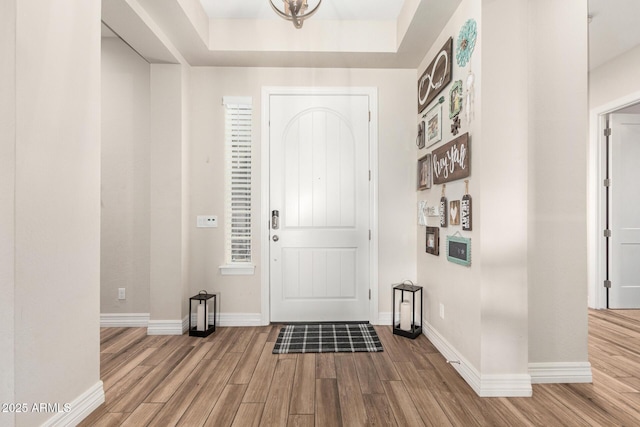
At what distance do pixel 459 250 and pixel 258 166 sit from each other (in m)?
1.97

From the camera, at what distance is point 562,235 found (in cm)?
210

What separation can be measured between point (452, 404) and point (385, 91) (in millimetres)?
2684

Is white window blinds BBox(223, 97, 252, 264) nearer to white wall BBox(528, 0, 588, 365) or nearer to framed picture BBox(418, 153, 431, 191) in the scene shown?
framed picture BBox(418, 153, 431, 191)

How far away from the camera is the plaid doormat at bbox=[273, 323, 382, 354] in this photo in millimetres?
2611

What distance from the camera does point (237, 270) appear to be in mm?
3178

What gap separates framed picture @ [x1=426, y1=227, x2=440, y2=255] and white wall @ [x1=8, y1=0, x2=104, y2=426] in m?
2.36

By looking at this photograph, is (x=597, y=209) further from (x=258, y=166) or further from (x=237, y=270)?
(x=237, y=270)

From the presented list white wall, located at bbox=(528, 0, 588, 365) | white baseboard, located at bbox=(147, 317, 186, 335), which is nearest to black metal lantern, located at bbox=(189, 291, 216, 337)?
white baseboard, located at bbox=(147, 317, 186, 335)

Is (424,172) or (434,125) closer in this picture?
(434,125)

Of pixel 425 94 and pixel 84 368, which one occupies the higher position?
pixel 425 94

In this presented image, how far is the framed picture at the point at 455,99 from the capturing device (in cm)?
223

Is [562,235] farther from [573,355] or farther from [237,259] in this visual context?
[237,259]

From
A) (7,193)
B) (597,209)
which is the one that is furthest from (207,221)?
(597,209)

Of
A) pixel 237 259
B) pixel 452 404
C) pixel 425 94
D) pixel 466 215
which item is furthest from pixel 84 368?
pixel 425 94
